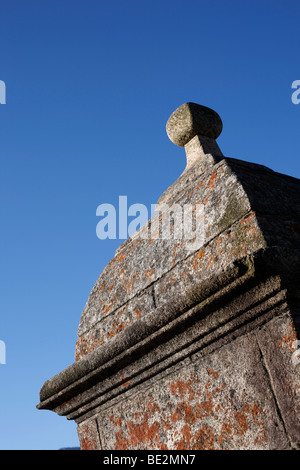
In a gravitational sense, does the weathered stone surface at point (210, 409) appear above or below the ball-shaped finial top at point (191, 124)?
below

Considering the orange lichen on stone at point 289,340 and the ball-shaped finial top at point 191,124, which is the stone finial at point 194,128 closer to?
the ball-shaped finial top at point 191,124

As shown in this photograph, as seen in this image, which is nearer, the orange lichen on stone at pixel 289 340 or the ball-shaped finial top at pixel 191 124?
the orange lichen on stone at pixel 289 340

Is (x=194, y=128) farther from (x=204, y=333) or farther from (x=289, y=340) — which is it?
(x=289, y=340)

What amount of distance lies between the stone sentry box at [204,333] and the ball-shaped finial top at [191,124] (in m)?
0.46

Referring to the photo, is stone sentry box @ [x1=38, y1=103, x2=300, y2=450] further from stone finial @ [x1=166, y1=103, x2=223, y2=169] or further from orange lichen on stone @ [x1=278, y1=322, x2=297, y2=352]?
stone finial @ [x1=166, y1=103, x2=223, y2=169]

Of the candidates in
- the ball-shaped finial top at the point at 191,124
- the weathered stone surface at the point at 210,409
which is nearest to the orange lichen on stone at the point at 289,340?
the weathered stone surface at the point at 210,409

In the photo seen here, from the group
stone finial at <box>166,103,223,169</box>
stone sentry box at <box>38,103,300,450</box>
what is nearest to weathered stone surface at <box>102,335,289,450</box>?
stone sentry box at <box>38,103,300,450</box>

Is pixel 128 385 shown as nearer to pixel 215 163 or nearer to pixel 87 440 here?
pixel 87 440

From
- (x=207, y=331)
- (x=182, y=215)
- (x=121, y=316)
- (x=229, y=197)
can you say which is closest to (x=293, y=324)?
(x=207, y=331)

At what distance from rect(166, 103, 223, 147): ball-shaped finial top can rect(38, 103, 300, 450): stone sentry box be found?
18.2 inches

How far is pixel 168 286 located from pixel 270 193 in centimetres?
61

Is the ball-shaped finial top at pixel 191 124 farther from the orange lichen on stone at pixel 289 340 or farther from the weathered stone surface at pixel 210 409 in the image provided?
the orange lichen on stone at pixel 289 340

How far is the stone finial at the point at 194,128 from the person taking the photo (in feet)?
9.55

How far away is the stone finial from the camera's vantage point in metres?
2.91
